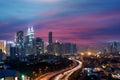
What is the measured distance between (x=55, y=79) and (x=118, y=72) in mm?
20826

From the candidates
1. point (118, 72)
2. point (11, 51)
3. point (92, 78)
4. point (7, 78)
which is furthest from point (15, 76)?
point (11, 51)

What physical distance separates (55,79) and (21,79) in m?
19.7

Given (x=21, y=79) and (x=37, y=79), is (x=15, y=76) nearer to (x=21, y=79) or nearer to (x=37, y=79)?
(x=21, y=79)

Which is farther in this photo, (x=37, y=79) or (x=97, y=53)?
(x=97, y=53)

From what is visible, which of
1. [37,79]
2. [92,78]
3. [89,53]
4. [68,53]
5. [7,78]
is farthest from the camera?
[68,53]

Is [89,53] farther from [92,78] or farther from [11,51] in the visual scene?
[92,78]

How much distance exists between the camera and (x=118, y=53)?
573 ft

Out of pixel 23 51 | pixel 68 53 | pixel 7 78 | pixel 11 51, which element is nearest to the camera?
pixel 7 78

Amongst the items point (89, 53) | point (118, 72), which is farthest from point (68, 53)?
point (118, 72)

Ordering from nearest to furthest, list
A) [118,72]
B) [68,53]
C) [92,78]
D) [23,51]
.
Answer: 1. [92,78]
2. [118,72]
3. [23,51]
4. [68,53]

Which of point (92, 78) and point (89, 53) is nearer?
point (92, 78)

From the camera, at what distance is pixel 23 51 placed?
458 feet

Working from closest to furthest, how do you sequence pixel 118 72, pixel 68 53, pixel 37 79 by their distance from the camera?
pixel 37 79 < pixel 118 72 < pixel 68 53

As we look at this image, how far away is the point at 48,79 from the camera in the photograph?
5634cm
